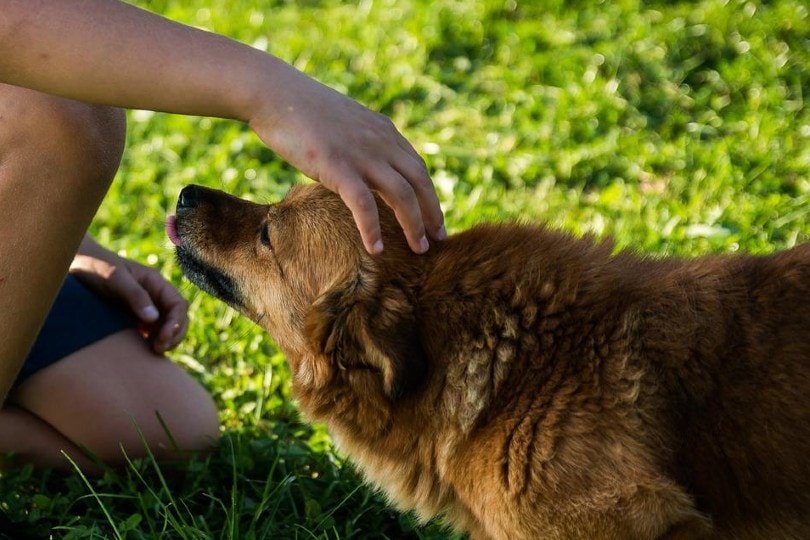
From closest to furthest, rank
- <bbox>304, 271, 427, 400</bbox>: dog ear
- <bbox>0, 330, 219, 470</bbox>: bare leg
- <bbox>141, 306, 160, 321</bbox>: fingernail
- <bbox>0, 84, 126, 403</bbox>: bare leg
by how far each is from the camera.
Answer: <bbox>304, 271, 427, 400</bbox>: dog ear
<bbox>0, 84, 126, 403</bbox>: bare leg
<bbox>0, 330, 219, 470</bbox>: bare leg
<bbox>141, 306, 160, 321</bbox>: fingernail

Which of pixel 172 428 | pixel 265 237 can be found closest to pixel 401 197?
pixel 265 237

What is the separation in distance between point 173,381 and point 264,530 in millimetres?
885

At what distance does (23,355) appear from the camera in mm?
3125

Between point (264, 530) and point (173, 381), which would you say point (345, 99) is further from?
point (173, 381)

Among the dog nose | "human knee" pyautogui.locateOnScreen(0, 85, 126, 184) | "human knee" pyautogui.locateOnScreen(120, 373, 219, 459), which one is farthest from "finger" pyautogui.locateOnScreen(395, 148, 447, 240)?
"human knee" pyautogui.locateOnScreen(120, 373, 219, 459)

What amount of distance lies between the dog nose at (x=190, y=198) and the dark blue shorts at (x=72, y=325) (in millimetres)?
687

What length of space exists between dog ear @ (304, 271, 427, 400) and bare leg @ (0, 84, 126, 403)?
2.62 ft

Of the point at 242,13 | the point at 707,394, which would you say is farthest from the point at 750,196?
the point at 242,13

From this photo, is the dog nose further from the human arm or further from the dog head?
the human arm

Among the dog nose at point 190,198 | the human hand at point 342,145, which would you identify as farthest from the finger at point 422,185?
the dog nose at point 190,198

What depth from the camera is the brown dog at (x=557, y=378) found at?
2.50 meters

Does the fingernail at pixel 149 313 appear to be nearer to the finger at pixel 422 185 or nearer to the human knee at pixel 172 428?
the human knee at pixel 172 428

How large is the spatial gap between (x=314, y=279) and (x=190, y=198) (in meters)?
0.63

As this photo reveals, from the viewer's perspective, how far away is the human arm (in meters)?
2.42
